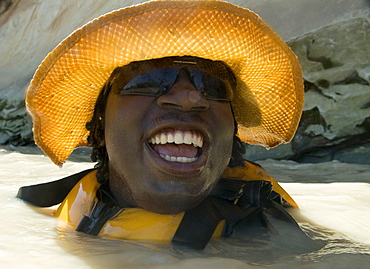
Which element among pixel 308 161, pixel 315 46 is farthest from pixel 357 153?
pixel 315 46

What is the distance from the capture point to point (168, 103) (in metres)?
1.74

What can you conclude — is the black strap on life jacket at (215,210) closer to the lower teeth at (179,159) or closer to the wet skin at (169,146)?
the wet skin at (169,146)

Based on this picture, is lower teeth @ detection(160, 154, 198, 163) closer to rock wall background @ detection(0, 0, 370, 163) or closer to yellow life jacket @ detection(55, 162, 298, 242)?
yellow life jacket @ detection(55, 162, 298, 242)

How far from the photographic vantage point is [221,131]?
183 cm

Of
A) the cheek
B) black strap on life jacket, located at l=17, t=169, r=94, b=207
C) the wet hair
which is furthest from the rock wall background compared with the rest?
the cheek

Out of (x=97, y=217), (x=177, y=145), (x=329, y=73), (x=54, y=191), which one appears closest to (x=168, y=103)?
(x=177, y=145)

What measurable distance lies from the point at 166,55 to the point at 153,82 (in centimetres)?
12

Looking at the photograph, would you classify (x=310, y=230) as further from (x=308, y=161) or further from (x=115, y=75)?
(x=308, y=161)

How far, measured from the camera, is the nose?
171cm

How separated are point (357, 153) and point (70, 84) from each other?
356cm

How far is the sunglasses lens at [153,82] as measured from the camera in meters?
1.78

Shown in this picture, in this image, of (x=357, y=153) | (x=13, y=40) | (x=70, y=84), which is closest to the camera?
(x=70, y=84)

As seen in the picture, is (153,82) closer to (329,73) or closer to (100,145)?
(100,145)

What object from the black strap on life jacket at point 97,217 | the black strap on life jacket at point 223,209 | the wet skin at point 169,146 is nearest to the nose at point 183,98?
the wet skin at point 169,146
